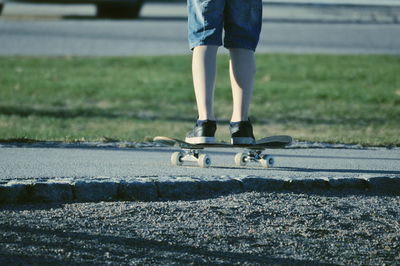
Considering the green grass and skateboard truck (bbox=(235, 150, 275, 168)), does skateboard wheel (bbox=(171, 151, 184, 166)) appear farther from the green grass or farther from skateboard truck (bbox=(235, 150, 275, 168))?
the green grass

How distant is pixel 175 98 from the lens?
13289 mm

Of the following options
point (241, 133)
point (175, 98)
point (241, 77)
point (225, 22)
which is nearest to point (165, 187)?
point (241, 133)

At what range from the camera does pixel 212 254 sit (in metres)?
4.47

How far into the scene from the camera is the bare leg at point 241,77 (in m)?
6.45

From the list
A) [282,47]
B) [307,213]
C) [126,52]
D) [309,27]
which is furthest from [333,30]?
[307,213]

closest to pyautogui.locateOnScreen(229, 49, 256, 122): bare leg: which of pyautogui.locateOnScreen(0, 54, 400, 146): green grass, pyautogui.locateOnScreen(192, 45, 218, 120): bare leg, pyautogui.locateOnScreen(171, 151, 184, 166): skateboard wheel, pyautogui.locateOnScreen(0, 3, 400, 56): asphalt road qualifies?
pyautogui.locateOnScreen(192, 45, 218, 120): bare leg

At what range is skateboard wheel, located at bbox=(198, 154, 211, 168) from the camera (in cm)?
662

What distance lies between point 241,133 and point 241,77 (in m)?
0.40

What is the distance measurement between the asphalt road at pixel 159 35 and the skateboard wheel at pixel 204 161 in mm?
11139

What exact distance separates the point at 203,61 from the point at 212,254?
2.13 m

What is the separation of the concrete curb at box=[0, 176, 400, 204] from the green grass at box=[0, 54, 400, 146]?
265cm

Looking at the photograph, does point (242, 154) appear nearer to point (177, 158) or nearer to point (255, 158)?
point (255, 158)

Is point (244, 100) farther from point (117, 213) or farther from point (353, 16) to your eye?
point (353, 16)

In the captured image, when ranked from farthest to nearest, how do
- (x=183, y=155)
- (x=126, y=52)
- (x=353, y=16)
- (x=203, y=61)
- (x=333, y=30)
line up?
(x=353, y=16) → (x=333, y=30) → (x=126, y=52) → (x=183, y=155) → (x=203, y=61)
